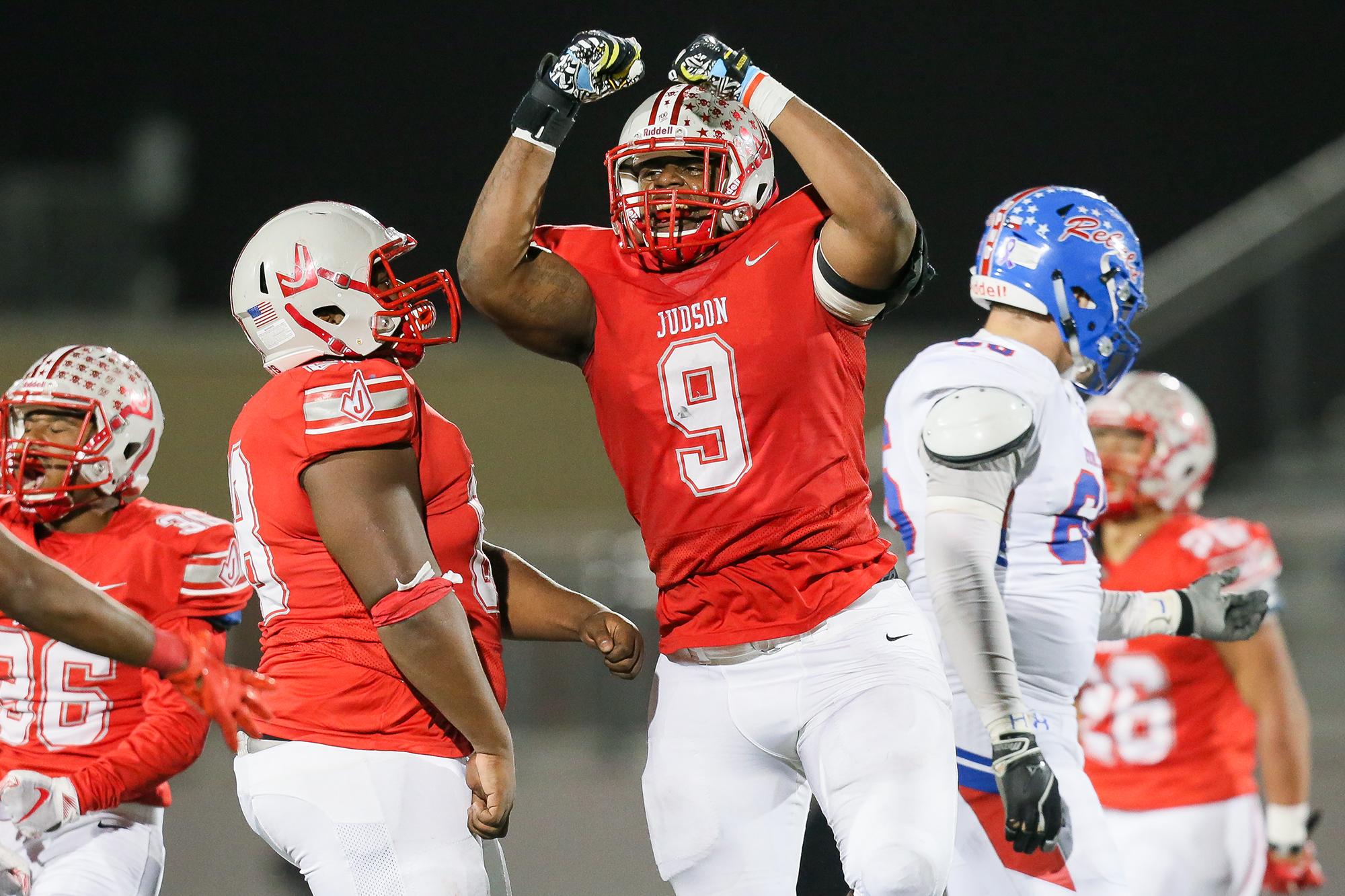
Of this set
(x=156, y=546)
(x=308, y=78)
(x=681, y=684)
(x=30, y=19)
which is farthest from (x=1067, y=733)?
(x=30, y=19)

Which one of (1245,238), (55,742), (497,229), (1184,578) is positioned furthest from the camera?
(1245,238)

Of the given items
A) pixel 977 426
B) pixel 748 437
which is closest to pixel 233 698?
pixel 748 437

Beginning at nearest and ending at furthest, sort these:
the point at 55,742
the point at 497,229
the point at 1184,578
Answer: the point at 497,229, the point at 55,742, the point at 1184,578

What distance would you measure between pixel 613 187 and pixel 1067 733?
1.55 m

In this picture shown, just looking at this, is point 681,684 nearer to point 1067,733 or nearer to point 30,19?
point 1067,733

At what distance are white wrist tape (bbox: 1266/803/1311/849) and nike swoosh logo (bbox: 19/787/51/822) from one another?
3221 mm

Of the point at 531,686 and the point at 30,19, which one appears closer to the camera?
the point at 531,686

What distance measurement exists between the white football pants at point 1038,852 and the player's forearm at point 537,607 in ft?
2.85

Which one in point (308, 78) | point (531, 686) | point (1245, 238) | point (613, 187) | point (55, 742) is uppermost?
point (1245, 238)

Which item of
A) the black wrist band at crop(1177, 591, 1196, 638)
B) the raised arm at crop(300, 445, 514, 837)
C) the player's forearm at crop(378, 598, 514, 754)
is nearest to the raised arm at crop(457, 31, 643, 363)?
the raised arm at crop(300, 445, 514, 837)

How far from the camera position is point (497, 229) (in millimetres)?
3023

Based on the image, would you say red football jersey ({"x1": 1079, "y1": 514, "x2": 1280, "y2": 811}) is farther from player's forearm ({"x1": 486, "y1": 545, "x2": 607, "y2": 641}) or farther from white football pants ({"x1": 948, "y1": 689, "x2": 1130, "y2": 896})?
player's forearm ({"x1": 486, "y1": 545, "x2": 607, "y2": 641})

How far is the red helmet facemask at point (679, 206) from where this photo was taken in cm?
308

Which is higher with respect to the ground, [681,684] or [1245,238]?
[1245,238]
